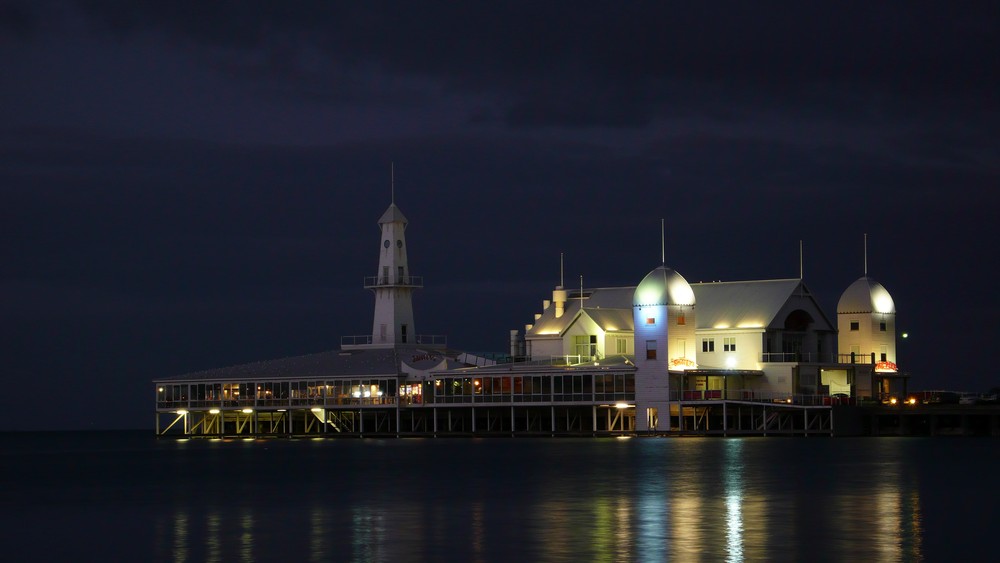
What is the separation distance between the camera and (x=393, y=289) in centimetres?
11500

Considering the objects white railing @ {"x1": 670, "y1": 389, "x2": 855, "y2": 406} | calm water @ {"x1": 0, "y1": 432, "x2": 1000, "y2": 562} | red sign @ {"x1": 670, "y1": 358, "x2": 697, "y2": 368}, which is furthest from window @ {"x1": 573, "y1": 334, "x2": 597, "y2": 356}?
calm water @ {"x1": 0, "y1": 432, "x2": 1000, "y2": 562}

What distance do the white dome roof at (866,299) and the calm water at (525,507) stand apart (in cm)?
2605

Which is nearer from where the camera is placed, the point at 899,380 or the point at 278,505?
the point at 278,505

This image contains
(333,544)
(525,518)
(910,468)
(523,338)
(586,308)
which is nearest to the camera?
(333,544)

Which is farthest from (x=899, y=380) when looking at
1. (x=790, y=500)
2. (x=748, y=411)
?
(x=790, y=500)

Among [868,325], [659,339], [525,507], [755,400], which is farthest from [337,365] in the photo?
[525,507]

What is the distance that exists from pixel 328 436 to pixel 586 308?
19977mm

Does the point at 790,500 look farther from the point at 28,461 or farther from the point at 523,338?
the point at 523,338

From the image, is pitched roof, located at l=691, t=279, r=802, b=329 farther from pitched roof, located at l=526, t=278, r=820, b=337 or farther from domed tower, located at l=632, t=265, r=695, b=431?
domed tower, located at l=632, t=265, r=695, b=431

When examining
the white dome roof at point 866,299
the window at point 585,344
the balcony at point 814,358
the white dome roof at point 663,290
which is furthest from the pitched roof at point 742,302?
the window at point 585,344

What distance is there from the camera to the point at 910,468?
199ft

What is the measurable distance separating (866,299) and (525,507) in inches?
2477

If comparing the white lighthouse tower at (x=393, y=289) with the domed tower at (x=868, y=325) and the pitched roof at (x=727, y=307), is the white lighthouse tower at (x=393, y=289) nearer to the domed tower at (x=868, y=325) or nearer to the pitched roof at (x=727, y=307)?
the pitched roof at (x=727, y=307)

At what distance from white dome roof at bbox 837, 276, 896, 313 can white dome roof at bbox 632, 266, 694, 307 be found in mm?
12844
